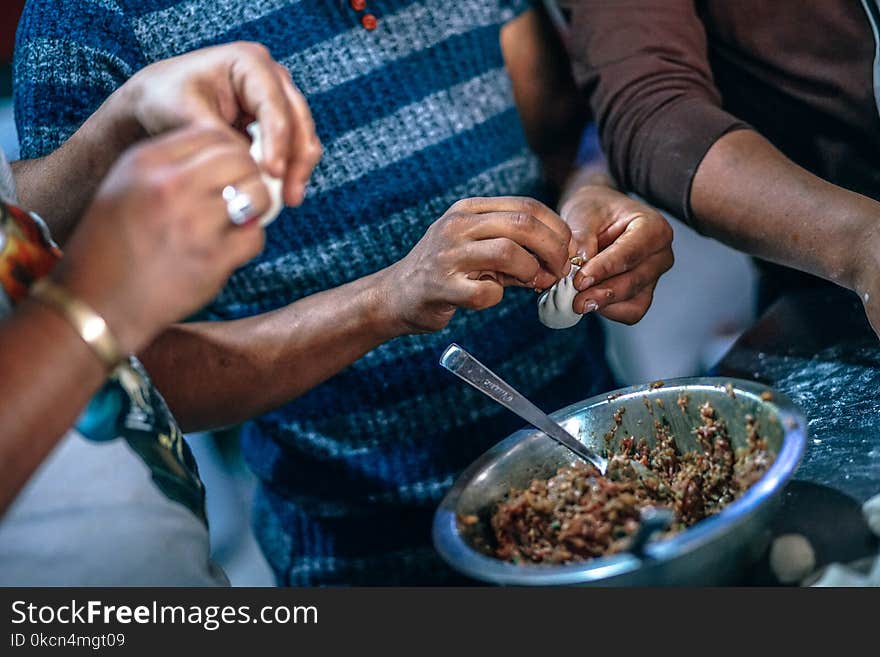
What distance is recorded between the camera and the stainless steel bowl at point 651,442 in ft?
3.01

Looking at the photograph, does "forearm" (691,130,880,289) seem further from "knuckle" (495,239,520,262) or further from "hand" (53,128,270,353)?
"hand" (53,128,270,353)

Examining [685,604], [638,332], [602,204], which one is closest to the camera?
[685,604]

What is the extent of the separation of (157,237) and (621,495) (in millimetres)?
626

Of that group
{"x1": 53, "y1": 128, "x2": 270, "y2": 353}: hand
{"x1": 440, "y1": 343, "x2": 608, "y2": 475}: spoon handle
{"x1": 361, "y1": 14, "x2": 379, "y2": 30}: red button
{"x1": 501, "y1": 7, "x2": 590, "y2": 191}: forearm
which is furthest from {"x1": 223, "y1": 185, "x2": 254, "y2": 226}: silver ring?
{"x1": 501, "y1": 7, "x2": 590, "y2": 191}: forearm

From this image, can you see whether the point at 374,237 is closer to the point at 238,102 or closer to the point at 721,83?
the point at 238,102

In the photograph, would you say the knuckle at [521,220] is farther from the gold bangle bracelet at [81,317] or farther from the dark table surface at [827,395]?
the gold bangle bracelet at [81,317]

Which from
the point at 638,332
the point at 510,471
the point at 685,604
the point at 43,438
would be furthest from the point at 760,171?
the point at 638,332

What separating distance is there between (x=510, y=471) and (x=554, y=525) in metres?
0.10

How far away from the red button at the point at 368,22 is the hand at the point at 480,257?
1.36 ft

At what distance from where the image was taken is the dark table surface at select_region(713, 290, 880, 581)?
1062mm

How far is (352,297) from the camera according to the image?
139cm

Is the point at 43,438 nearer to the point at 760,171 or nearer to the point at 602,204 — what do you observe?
the point at 602,204

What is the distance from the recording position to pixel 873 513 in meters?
1.02

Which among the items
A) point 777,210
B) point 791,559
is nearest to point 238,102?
point 791,559
